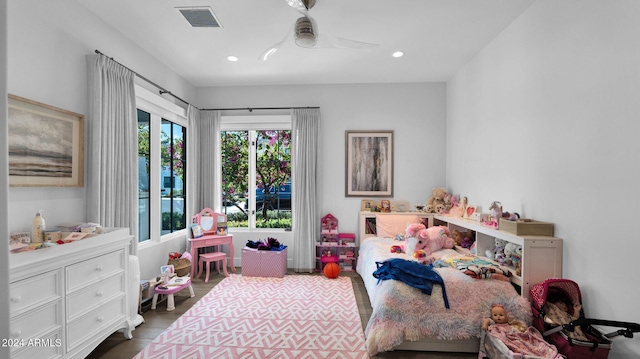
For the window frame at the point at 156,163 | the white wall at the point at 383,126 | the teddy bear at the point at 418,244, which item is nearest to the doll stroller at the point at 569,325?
the teddy bear at the point at 418,244

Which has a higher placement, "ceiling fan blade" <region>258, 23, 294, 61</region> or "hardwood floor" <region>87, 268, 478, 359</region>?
"ceiling fan blade" <region>258, 23, 294, 61</region>

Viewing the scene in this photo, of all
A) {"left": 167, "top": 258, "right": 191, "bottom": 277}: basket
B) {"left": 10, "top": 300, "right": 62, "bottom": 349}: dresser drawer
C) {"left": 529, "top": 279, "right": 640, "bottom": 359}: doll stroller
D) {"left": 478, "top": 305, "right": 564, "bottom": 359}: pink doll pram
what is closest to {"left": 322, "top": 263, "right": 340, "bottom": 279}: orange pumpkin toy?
{"left": 167, "top": 258, "right": 191, "bottom": 277}: basket

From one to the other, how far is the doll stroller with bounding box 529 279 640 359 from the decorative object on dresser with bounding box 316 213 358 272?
244cm

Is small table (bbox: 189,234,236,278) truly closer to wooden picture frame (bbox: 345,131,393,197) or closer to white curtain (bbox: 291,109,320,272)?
white curtain (bbox: 291,109,320,272)

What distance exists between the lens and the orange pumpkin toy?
3.95 metres

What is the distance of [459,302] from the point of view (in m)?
2.23

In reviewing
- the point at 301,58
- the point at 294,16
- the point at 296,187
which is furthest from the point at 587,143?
the point at 296,187

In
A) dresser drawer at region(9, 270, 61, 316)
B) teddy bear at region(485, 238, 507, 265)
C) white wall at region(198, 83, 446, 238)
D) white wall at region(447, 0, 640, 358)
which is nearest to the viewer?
dresser drawer at region(9, 270, 61, 316)

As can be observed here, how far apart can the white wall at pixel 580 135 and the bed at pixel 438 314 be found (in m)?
0.52

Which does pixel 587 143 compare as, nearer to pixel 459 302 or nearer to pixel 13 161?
pixel 459 302

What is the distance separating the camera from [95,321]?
201 cm

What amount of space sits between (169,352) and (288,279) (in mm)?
1875

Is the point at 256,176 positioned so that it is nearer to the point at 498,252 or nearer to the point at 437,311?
the point at 437,311

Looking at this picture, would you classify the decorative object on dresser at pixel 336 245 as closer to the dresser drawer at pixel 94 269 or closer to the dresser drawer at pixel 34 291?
the dresser drawer at pixel 94 269
